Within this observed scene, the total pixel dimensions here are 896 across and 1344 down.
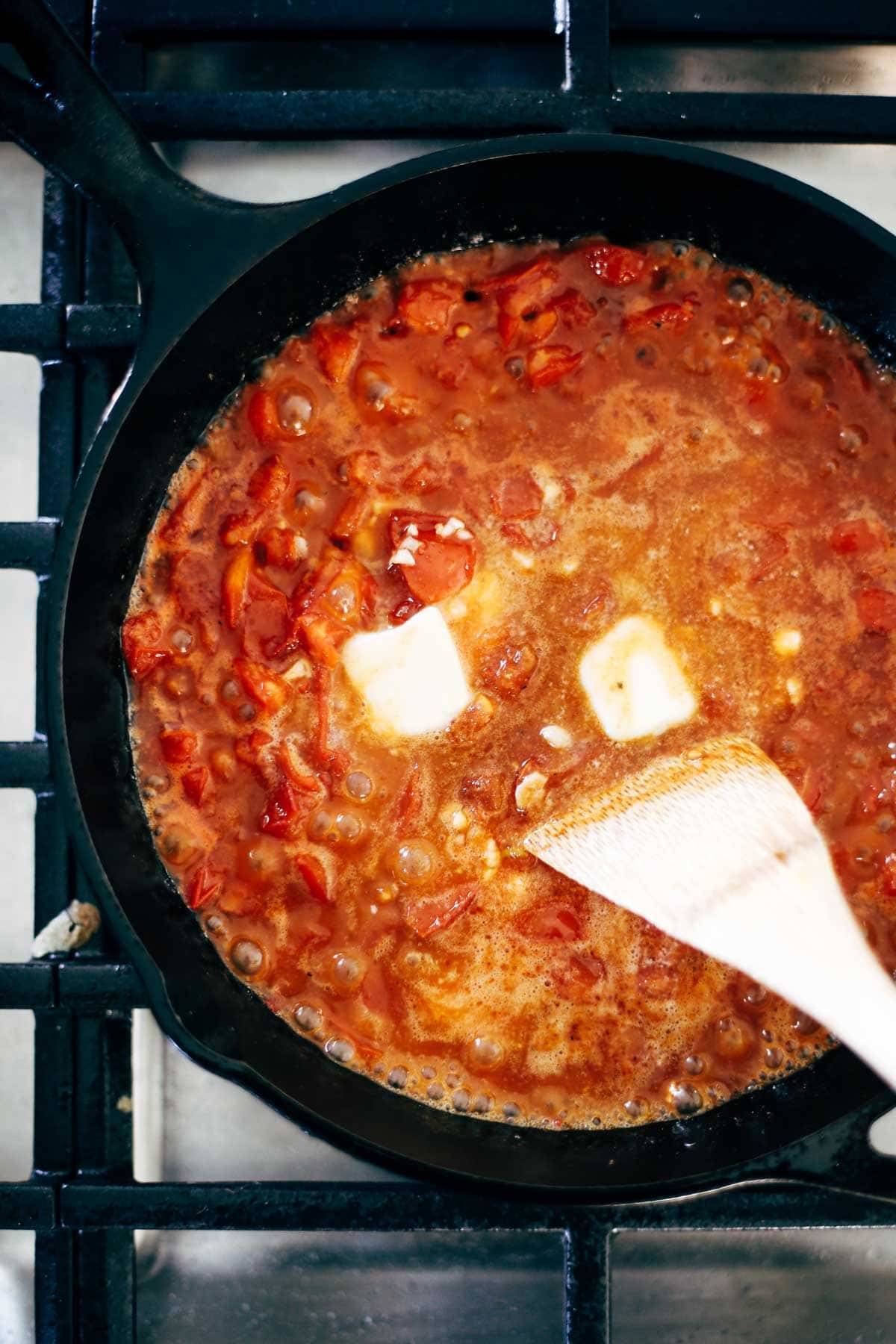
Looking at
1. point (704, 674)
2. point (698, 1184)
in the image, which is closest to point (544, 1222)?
point (698, 1184)

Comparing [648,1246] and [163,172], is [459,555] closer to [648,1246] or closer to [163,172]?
[163,172]

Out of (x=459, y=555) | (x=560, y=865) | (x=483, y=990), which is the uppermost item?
(x=459, y=555)

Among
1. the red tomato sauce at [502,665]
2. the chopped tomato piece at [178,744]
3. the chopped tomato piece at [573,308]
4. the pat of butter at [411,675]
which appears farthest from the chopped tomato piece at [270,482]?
the chopped tomato piece at [573,308]

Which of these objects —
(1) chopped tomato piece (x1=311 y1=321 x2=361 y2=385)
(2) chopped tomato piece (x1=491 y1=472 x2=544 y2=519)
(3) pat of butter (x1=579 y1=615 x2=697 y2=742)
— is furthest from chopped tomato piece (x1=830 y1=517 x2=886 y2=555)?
(1) chopped tomato piece (x1=311 y1=321 x2=361 y2=385)

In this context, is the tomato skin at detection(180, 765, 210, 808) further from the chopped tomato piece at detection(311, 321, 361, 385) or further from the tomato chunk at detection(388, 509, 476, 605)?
the chopped tomato piece at detection(311, 321, 361, 385)

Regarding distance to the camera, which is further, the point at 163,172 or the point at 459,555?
the point at 459,555

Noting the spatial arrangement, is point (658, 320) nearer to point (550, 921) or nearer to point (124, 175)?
point (124, 175)

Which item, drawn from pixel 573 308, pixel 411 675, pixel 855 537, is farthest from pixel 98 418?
pixel 855 537
